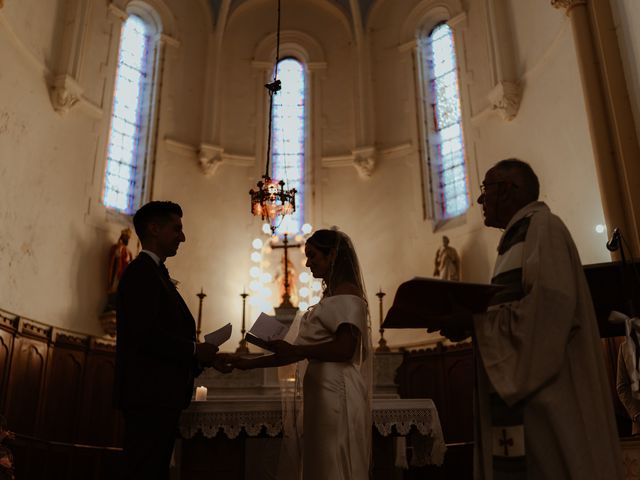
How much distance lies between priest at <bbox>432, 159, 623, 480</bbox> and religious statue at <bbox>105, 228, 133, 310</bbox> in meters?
7.91

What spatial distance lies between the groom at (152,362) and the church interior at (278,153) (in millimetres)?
2647

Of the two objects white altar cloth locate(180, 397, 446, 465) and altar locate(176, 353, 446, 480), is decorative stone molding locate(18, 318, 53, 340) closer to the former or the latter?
altar locate(176, 353, 446, 480)

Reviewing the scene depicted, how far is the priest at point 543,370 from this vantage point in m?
2.26

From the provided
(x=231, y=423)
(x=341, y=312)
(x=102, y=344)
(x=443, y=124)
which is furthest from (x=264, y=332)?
(x=443, y=124)

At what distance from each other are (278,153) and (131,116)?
2.85 meters

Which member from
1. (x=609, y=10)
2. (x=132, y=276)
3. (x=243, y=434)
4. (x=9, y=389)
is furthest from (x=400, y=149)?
(x=132, y=276)

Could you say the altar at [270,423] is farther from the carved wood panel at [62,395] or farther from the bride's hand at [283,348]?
the carved wood panel at [62,395]

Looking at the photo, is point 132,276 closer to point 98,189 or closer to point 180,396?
point 180,396

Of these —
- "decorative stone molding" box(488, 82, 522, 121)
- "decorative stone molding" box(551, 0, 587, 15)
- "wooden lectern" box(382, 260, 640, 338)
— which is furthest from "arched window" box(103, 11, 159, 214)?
"wooden lectern" box(382, 260, 640, 338)

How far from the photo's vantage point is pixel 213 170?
A: 11.8 metres

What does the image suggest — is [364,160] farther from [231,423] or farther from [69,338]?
[231,423]

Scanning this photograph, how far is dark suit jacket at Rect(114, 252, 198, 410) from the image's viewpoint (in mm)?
2889

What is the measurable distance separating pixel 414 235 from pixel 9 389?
6.73m

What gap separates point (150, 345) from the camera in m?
2.94
